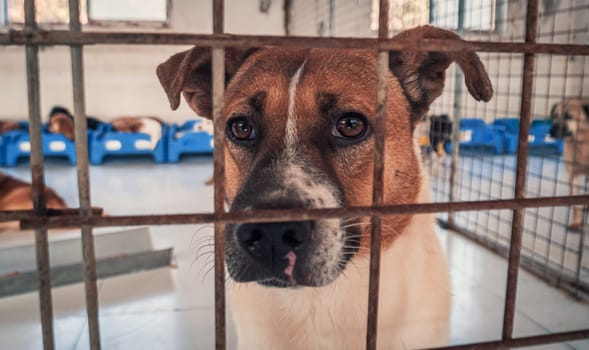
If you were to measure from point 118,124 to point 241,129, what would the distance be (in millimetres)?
5812

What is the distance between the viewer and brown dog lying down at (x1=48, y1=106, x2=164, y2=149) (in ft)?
21.2

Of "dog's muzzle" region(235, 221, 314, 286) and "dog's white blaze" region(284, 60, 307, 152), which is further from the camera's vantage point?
"dog's white blaze" region(284, 60, 307, 152)

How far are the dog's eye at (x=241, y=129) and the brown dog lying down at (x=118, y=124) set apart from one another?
5265 mm

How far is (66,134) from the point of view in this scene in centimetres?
645

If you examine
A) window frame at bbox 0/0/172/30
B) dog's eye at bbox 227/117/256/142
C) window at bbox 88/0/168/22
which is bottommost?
dog's eye at bbox 227/117/256/142

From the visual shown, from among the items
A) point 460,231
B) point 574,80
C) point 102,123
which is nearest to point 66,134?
Answer: point 102,123

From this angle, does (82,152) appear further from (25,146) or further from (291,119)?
(25,146)

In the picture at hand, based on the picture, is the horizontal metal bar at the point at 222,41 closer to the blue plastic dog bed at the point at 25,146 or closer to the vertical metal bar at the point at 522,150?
the vertical metal bar at the point at 522,150

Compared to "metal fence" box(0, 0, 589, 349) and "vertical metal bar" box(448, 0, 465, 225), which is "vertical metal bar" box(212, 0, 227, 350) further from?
"vertical metal bar" box(448, 0, 465, 225)

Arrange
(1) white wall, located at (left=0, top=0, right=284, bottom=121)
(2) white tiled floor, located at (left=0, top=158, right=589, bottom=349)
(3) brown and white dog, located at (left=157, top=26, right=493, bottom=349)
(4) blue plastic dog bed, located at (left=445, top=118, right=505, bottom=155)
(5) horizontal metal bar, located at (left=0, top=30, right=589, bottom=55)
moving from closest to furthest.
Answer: (5) horizontal metal bar, located at (left=0, top=30, right=589, bottom=55) → (3) brown and white dog, located at (left=157, top=26, right=493, bottom=349) → (2) white tiled floor, located at (left=0, top=158, right=589, bottom=349) → (4) blue plastic dog bed, located at (left=445, top=118, right=505, bottom=155) → (1) white wall, located at (left=0, top=0, right=284, bottom=121)

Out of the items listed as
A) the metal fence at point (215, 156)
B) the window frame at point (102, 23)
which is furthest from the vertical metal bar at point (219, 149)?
the window frame at point (102, 23)

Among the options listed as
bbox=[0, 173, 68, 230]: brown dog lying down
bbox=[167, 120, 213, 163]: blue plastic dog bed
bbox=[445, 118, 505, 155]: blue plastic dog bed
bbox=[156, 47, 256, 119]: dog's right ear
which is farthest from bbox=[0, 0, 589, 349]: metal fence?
bbox=[167, 120, 213, 163]: blue plastic dog bed

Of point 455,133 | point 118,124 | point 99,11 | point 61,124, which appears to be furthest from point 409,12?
point 99,11

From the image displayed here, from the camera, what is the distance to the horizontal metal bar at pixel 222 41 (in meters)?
0.82
